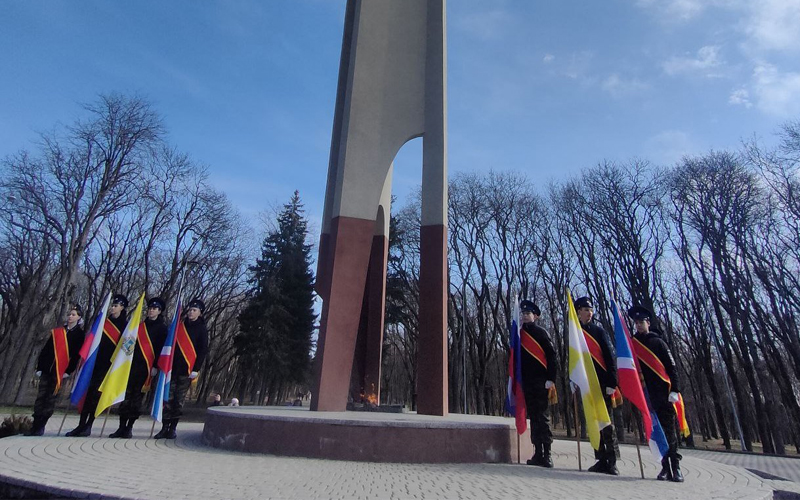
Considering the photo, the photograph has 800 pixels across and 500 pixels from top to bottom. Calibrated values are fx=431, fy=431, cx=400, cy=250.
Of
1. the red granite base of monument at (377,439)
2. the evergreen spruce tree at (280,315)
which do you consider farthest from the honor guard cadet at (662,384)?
the evergreen spruce tree at (280,315)

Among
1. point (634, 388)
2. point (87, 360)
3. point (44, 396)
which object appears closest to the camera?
point (634, 388)

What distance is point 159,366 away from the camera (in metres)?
7.39

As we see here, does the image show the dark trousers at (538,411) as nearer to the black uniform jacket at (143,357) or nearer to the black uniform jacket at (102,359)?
the black uniform jacket at (143,357)

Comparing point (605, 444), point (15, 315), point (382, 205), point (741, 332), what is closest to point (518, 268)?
point (741, 332)

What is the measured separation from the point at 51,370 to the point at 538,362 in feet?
26.1

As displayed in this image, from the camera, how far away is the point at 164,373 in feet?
24.0

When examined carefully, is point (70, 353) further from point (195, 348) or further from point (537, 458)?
point (537, 458)

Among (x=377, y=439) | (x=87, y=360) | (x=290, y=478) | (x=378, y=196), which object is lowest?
(x=290, y=478)

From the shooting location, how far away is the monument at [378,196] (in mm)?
8703

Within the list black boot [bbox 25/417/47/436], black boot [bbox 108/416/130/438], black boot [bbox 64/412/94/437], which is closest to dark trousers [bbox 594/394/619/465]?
black boot [bbox 108/416/130/438]

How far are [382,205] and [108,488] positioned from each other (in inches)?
343

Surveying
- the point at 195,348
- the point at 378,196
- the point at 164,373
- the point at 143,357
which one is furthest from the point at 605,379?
the point at 143,357

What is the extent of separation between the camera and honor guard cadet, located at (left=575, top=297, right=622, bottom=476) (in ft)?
18.6

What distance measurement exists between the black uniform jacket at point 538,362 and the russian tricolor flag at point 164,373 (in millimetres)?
5853
